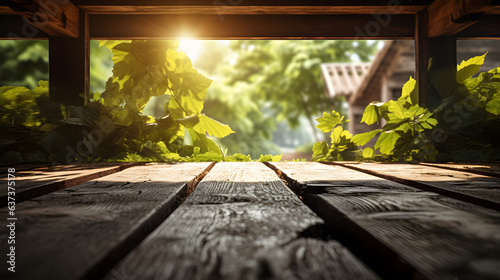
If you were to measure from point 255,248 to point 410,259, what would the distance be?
0.23m

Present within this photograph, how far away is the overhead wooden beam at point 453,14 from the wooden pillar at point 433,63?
0.06m

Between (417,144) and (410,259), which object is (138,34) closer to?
(417,144)

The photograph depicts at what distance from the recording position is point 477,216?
659 mm

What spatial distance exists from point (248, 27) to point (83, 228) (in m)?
2.50

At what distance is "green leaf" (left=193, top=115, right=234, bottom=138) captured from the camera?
8.66ft

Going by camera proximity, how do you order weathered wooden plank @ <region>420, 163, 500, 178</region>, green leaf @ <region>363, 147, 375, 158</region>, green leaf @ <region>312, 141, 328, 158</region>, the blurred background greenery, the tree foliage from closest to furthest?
weathered wooden plank @ <region>420, 163, 500, 178</region> → the tree foliage → green leaf @ <region>363, 147, 375, 158</region> → green leaf @ <region>312, 141, 328, 158</region> → the blurred background greenery

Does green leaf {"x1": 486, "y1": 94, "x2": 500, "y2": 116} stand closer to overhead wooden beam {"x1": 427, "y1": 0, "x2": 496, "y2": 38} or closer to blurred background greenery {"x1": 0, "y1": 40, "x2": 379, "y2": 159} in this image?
overhead wooden beam {"x1": 427, "y1": 0, "x2": 496, "y2": 38}

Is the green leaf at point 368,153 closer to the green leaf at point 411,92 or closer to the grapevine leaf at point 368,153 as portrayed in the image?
the grapevine leaf at point 368,153

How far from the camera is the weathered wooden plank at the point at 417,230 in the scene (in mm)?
438

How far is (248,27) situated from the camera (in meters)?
2.80

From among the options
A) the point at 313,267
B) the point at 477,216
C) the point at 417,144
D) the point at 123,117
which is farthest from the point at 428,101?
the point at 313,267

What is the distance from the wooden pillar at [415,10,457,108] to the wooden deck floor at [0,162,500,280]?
73.7 inches

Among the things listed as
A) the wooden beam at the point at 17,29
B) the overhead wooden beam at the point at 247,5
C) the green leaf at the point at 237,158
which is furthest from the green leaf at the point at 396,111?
the wooden beam at the point at 17,29

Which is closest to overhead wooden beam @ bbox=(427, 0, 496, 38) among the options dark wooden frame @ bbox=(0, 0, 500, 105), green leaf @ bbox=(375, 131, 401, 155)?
dark wooden frame @ bbox=(0, 0, 500, 105)
